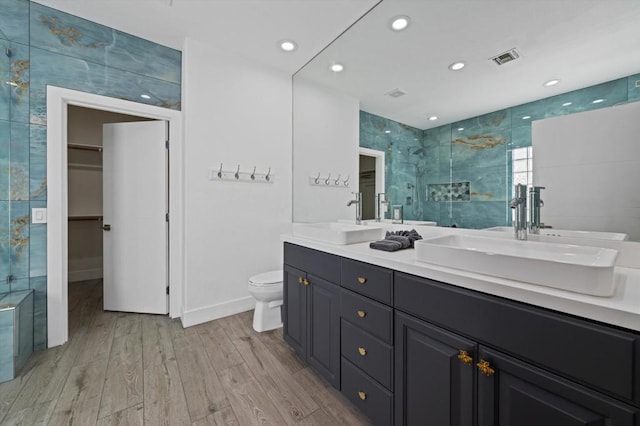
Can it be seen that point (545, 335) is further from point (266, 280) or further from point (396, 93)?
point (266, 280)

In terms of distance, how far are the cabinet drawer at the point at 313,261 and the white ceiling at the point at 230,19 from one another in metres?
1.94

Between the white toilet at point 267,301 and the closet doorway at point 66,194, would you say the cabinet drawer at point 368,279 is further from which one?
the closet doorway at point 66,194

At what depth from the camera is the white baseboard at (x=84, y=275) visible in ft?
12.2

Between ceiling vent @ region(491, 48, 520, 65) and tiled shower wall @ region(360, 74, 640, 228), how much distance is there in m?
0.26

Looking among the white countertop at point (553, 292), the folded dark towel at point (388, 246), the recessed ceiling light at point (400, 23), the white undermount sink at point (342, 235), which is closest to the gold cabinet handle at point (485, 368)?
the white countertop at point (553, 292)

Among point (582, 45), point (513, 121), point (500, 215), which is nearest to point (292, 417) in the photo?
point (500, 215)

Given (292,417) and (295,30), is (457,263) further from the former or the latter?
(295,30)

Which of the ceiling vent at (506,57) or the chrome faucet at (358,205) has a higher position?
the ceiling vent at (506,57)

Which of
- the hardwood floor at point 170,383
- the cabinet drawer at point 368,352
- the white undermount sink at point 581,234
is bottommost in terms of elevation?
the hardwood floor at point 170,383

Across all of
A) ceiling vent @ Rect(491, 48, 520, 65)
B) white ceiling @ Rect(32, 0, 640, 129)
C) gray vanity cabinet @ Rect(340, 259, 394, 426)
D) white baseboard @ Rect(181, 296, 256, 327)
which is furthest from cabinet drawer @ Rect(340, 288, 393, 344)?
white baseboard @ Rect(181, 296, 256, 327)

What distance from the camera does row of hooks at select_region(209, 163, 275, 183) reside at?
264 cm

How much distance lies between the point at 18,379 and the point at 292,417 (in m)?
1.87

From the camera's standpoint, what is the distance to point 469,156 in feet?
5.01

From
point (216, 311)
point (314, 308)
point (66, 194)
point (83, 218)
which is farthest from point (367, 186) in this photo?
point (83, 218)
